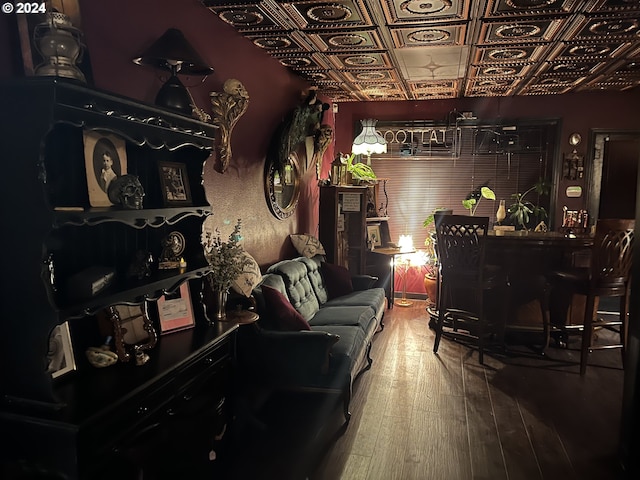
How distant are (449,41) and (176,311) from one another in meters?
3.14

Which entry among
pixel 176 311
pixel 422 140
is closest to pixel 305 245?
pixel 176 311

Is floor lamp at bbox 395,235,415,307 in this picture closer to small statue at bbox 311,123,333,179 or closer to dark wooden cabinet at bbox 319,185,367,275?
dark wooden cabinet at bbox 319,185,367,275

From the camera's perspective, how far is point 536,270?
4750 millimetres

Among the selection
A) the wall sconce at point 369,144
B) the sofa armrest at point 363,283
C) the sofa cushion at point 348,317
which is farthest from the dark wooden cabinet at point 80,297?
the wall sconce at point 369,144

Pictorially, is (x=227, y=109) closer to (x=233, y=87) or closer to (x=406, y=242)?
(x=233, y=87)

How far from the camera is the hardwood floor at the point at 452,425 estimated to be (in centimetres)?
269

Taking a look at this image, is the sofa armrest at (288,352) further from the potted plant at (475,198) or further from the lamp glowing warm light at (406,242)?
the potted plant at (475,198)

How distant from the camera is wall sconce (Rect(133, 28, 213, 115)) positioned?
241cm

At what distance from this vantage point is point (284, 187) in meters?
4.83

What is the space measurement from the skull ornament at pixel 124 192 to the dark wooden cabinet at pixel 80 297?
0.06m

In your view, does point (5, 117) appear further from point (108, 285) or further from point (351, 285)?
point (351, 285)

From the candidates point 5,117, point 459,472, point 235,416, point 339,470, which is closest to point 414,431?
point 459,472

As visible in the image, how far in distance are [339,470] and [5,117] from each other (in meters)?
2.33

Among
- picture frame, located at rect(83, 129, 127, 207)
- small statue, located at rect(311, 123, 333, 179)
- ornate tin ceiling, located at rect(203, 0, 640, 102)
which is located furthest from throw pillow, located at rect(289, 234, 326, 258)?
picture frame, located at rect(83, 129, 127, 207)
